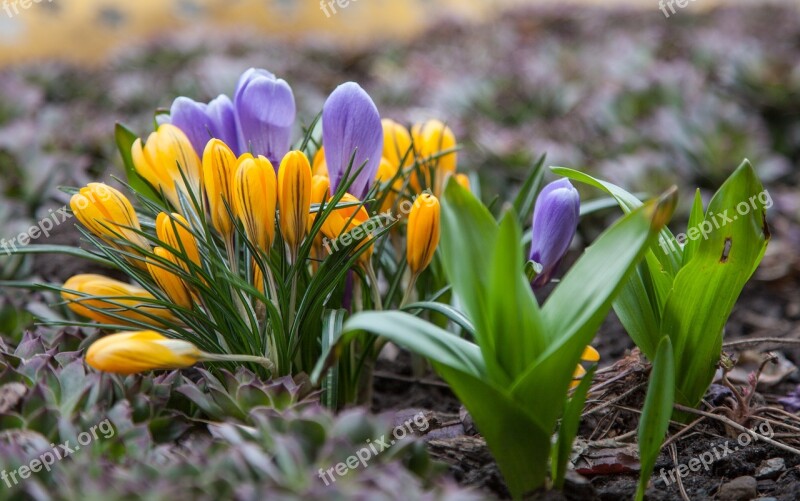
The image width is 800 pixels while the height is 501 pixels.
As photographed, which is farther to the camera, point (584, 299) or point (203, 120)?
point (203, 120)

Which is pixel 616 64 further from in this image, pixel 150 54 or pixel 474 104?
pixel 150 54

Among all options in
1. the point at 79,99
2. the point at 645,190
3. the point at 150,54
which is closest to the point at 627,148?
the point at 645,190

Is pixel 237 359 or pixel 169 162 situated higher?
pixel 169 162

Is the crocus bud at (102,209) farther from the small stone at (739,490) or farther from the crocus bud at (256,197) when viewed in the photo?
the small stone at (739,490)

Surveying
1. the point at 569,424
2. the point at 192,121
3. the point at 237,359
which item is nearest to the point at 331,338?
the point at 237,359
